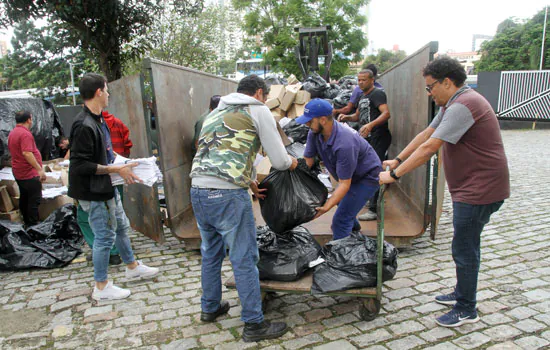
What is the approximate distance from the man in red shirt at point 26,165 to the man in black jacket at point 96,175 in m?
2.27

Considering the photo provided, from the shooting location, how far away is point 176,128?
179 inches

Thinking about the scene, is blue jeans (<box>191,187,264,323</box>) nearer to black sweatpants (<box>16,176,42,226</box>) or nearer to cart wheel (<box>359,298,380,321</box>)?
cart wheel (<box>359,298,380,321</box>)

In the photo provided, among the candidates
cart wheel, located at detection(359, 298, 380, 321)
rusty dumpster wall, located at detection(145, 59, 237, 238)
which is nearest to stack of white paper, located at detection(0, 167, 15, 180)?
rusty dumpster wall, located at detection(145, 59, 237, 238)

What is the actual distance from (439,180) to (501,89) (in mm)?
16835

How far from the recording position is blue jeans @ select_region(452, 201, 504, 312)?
258cm

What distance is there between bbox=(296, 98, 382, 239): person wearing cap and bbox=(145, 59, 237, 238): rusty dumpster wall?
5.36 feet

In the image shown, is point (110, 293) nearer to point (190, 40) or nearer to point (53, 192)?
point (53, 192)

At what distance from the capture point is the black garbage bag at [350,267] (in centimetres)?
279

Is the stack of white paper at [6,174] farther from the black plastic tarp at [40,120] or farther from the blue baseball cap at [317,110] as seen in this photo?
the blue baseball cap at [317,110]

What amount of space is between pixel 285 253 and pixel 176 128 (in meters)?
2.25

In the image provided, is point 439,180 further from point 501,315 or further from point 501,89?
point 501,89

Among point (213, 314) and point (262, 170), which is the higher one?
point (262, 170)

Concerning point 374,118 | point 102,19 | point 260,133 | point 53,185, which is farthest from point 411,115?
point 102,19

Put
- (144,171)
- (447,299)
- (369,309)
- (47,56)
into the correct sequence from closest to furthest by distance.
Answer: (369,309) → (447,299) → (144,171) → (47,56)
